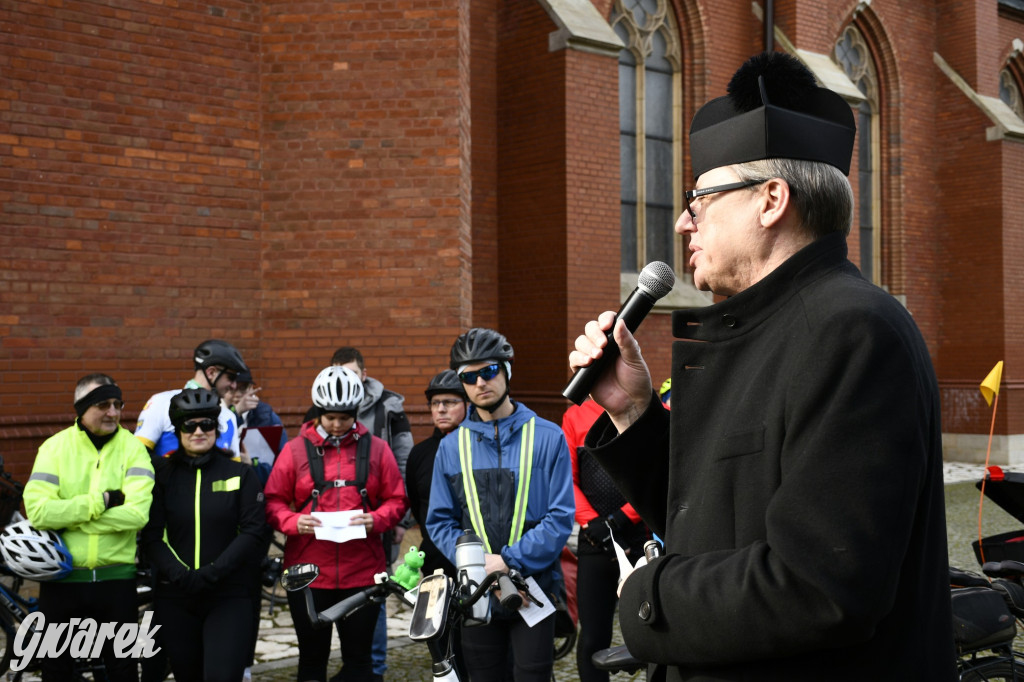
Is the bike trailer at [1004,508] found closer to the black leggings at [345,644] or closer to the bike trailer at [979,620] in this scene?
the bike trailer at [979,620]

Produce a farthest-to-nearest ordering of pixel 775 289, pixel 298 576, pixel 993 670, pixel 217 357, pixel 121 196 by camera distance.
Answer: pixel 121 196, pixel 217 357, pixel 993 670, pixel 298 576, pixel 775 289

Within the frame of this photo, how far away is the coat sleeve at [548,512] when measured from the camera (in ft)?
14.5

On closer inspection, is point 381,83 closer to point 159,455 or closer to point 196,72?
point 196,72

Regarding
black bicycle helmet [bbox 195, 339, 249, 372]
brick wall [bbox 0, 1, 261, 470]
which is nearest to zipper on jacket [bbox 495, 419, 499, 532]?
black bicycle helmet [bbox 195, 339, 249, 372]

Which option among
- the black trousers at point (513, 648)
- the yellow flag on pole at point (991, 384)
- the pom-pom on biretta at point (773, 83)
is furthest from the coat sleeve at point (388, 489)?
the pom-pom on biretta at point (773, 83)

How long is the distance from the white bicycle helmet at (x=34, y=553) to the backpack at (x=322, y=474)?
130cm

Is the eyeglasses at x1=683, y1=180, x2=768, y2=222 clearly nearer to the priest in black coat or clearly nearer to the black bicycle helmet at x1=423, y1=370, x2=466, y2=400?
the priest in black coat

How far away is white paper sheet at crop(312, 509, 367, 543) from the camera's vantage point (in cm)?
526

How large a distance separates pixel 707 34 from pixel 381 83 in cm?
781

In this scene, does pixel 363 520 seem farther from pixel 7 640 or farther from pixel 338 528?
pixel 7 640

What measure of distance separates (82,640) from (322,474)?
60.4 inches

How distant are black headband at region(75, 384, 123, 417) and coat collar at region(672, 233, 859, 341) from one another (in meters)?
4.45

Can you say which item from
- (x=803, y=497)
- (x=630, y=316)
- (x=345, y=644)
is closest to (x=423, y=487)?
(x=345, y=644)

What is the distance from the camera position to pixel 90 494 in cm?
509
